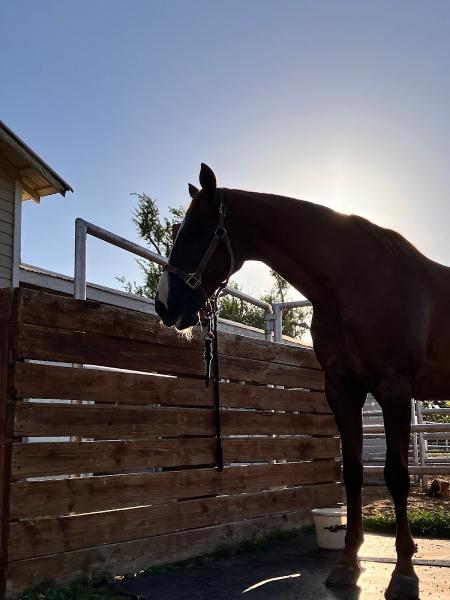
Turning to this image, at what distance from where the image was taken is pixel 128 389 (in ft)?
11.7

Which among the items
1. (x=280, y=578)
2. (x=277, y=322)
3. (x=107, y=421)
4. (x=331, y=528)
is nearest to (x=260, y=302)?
(x=277, y=322)

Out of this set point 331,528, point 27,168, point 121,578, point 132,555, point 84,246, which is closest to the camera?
point 121,578

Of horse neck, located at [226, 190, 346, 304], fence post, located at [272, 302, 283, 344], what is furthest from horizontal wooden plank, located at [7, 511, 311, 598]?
fence post, located at [272, 302, 283, 344]

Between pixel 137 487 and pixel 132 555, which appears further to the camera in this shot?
pixel 137 487

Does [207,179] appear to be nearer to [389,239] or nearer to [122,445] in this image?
[389,239]

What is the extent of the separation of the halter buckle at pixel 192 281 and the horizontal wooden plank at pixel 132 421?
841 millimetres

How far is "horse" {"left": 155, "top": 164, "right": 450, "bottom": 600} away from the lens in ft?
10.5

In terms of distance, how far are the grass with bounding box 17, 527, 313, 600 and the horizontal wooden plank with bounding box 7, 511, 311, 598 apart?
0.03 metres

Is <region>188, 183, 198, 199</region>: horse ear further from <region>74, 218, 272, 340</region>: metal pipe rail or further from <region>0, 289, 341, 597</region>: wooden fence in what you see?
<region>0, 289, 341, 597</region>: wooden fence

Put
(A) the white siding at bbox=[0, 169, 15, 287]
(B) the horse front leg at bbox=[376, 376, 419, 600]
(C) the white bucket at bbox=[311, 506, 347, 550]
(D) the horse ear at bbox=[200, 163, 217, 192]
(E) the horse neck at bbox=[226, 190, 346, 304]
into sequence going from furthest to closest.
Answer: (A) the white siding at bbox=[0, 169, 15, 287]
(C) the white bucket at bbox=[311, 506, 347, 550]
(E) the horse neck at bbox=[226, 190, 346, 304]
(D) the horse ear at bbox=[200, 163, 217, 192]
(B) the horse front leg at bbox=[376, 376, 419, 600]

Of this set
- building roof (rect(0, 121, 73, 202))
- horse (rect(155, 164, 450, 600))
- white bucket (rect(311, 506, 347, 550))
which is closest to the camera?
horse (rect(155, 164, 450, 600))

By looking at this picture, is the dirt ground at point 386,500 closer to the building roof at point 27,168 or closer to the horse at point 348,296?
the horse at point 348,296

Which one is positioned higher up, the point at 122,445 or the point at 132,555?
the point at 122,445

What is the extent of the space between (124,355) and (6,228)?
15.8 feet
